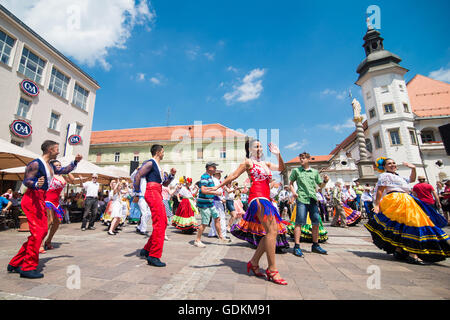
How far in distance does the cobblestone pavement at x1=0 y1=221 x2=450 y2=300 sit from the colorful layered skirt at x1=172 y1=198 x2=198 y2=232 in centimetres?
309

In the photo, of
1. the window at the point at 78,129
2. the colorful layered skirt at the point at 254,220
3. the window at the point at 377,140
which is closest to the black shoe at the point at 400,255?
Answer: the colorful layered skirt at the point at 254,220

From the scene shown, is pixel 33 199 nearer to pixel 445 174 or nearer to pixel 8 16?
pixel 8 16

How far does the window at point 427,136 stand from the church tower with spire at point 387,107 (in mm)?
3103

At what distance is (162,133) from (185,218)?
3357 centimetres

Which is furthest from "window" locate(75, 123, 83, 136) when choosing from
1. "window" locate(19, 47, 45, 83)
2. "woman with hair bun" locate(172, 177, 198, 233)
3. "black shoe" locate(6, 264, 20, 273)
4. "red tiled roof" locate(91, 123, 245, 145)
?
Answer: "black shoe" locate(6, 264, 20, 273)

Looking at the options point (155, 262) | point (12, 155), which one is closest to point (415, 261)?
point (155, 262)

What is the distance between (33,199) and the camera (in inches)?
120

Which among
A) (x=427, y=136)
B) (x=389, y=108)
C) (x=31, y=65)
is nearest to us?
(x=31, y=65)

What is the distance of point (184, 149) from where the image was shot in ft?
115

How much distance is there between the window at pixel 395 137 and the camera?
3128 centimetres

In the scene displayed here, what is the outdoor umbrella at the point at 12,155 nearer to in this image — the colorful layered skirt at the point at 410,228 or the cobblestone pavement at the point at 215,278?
the cobblestone pavement at the point at 215,278

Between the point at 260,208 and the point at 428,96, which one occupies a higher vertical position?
the point at 428,96

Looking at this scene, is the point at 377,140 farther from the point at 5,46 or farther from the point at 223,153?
the point at 5,46

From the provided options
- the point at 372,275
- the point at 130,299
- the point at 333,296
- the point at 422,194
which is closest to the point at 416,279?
the point at 372,275
